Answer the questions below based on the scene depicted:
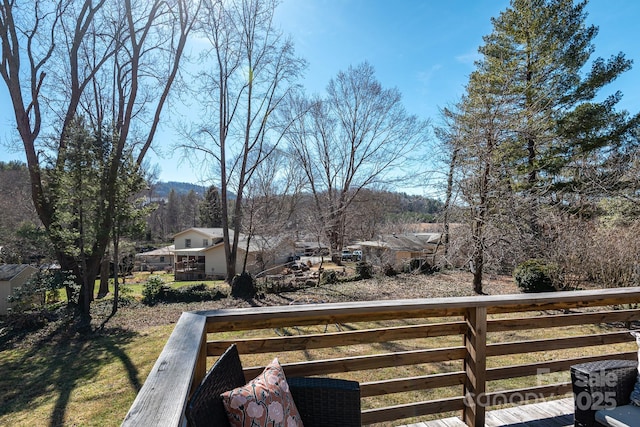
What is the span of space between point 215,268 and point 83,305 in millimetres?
13933

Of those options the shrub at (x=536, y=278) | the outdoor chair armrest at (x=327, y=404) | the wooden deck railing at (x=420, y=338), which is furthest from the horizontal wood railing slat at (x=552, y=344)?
the shrub at (x=536, y=278)

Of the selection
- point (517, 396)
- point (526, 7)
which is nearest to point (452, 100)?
point (526, 7)

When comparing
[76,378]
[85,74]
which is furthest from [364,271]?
[85,74]

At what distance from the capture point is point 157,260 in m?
30.9

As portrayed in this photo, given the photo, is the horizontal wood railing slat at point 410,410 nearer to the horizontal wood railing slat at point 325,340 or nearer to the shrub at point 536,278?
the horizontal wood railing slat at point 325,340

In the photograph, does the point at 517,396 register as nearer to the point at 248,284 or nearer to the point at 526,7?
the point at 248,284

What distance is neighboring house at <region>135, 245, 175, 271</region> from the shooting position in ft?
89.6

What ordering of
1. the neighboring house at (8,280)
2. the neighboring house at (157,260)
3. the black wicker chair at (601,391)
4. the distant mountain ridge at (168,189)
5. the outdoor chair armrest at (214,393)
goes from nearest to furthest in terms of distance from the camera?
1. the outdoor chair armrest at (214,393)
2. the black wicker chair at (601,391)
3. the neighboring house at (8,280)
4. the distant mountain ridge at (168,189)
5. the neighboring house at (157,260)

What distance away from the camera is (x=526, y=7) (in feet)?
33.5

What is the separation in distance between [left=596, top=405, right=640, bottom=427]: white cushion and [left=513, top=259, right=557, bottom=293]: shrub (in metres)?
6.03

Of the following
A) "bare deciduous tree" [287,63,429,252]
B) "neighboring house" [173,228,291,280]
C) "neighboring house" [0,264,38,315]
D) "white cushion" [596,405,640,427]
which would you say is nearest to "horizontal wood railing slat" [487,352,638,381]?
"white cushion" [596,405,640,427]

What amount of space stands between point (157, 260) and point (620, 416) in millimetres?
33989

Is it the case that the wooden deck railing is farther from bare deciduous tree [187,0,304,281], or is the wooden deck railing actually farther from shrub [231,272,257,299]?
bare deciduous tree [187,0,304,281]

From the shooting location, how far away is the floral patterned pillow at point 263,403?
113 cm
